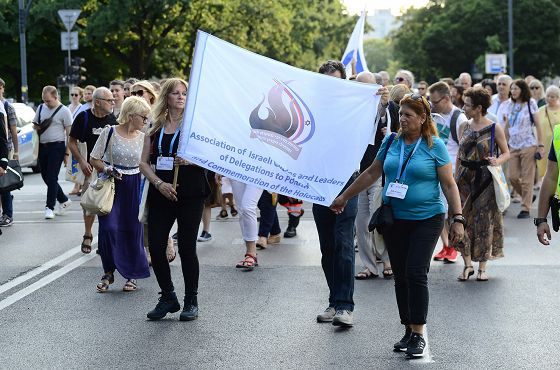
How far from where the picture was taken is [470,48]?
7594 cm

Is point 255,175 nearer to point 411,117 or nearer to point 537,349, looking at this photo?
point 411,117

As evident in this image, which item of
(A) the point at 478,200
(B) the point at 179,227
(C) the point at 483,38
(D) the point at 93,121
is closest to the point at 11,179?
(D) the point at 93,121

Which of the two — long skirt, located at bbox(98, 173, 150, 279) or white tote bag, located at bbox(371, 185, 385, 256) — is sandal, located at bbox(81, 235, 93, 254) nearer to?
long skirt, located at bbox(98, 173, 150, 279)

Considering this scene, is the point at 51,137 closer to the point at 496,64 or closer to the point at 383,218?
the point at 383,218

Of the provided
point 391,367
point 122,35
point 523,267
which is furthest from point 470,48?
point 391,367

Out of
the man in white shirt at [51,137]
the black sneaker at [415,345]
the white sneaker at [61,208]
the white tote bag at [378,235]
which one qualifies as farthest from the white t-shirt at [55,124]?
the black sneaker at [415,345]

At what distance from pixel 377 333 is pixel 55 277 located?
12.8 ft

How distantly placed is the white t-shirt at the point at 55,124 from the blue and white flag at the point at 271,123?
9.03 meters

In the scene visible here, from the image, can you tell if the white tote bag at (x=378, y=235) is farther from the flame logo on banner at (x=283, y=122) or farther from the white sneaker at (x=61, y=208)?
the white sneaker at (x=61, y=208)

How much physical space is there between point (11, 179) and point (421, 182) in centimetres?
664

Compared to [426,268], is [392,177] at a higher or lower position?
higher

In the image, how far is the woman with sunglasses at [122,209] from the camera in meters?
10.2

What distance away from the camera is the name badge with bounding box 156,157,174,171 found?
27.9 ft

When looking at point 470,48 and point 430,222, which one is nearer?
point 430,222
